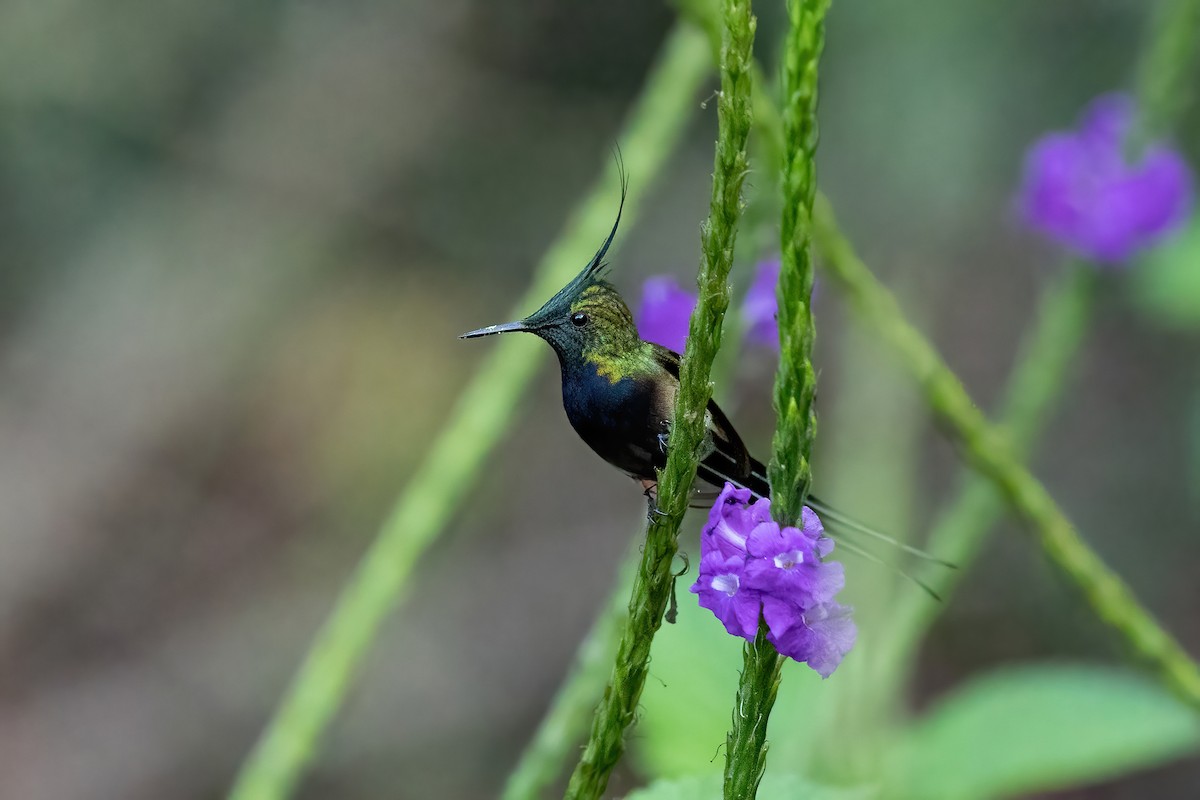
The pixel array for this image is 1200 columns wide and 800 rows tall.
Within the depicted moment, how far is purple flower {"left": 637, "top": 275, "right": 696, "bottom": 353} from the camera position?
1727 mm

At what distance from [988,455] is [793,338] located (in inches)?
34.1

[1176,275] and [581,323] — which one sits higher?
[1176,275]

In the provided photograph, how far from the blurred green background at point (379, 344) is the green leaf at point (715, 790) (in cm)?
347

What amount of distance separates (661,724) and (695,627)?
0.21 metres

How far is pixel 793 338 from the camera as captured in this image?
99 centimetres

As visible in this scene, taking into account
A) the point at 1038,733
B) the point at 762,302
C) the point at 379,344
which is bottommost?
the point at 1038,733

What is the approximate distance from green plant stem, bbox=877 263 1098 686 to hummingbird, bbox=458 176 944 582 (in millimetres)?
1050

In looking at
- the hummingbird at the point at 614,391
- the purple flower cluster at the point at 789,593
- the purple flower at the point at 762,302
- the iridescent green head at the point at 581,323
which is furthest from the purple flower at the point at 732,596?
the purple flower at the point at 762,302

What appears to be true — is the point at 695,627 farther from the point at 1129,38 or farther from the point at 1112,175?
the point at 1129,38

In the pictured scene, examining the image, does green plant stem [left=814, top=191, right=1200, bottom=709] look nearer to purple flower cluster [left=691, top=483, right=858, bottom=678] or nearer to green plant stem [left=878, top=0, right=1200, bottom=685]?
green plant stem [left=878, top=0, right=1200, bottom=685]

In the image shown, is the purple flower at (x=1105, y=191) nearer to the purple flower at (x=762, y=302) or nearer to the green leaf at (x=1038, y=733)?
the green leaf at (x=1038, y=733)

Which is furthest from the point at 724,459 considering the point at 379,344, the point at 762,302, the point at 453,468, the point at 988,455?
the point at 379,344

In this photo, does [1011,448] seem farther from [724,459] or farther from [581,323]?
[581,323]

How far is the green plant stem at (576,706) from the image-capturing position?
1.73 meters
